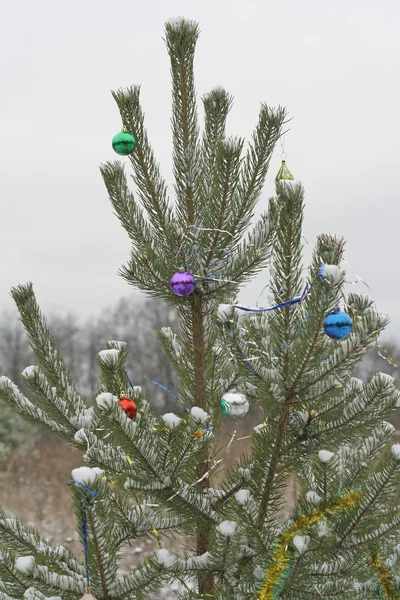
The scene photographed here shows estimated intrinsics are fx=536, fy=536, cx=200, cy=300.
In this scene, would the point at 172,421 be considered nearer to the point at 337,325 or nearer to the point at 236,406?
the point at 236,406

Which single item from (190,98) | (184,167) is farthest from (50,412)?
(190,98)

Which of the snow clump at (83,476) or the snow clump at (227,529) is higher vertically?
the snow clump at (83,476)

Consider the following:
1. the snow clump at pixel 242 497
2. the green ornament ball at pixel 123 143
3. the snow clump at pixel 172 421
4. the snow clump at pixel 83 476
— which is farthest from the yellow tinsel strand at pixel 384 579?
the green ornament ball at pixel 123 143

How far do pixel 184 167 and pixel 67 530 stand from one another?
7961 millimetres

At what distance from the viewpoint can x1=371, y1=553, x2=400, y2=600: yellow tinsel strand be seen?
7.35ft

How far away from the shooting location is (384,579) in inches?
88.7

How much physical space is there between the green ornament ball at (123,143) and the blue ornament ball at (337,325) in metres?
1.23

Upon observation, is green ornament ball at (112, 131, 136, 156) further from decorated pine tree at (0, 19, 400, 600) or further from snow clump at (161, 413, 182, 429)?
snow clump at (161, 413, 182, 429)

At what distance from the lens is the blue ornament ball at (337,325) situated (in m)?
1.70

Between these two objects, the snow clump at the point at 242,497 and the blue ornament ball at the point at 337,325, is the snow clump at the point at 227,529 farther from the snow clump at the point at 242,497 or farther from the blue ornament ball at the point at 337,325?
the blue ornament ball at the point at 337,325

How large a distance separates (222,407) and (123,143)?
4.00ft

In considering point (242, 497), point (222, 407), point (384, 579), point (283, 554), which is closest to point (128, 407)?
point (222, 407)

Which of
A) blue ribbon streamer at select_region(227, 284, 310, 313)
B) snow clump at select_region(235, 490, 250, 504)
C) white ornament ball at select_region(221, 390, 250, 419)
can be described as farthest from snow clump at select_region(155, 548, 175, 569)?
blue ribbon streamer at select_region(227, 284, 310, 313)

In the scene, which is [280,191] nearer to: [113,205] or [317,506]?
[113,205]
